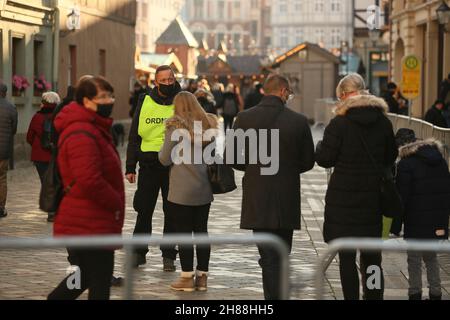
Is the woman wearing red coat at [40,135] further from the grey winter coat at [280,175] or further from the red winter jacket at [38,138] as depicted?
the grey winter coat at [280,175]

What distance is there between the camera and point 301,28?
16425 cm

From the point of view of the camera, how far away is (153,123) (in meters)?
11.7

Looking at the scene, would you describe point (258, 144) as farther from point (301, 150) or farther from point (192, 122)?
point (192, 122)

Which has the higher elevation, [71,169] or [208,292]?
[71,169]

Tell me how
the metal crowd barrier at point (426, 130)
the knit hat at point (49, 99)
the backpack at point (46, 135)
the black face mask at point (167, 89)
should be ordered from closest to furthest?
the black face mask at point (167, 89) < the metal crowd barrier at point (426, 130) < the backpack at point (46, 135) < the knit hat at point (49, 99)

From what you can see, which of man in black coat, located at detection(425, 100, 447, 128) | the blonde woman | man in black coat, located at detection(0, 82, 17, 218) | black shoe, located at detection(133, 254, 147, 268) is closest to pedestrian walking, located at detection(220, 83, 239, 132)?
man in black coat, located at detection(425, 100, 447, 128)

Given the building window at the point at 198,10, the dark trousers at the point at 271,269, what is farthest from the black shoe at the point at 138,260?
the building window at the point at 198,10

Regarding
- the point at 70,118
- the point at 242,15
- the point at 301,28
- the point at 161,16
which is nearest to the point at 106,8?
the point at 70,118

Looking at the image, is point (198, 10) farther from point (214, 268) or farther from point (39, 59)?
point (214, 268)

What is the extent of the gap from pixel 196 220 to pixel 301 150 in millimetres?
1550

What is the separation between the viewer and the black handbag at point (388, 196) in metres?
8.70

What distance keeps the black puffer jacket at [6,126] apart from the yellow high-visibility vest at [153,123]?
5.09 meters

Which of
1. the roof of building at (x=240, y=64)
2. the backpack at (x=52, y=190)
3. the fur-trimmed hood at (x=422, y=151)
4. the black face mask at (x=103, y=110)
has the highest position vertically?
the roof of building at (x=240, y=64)

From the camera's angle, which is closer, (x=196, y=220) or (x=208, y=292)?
(x=208, y=292)
